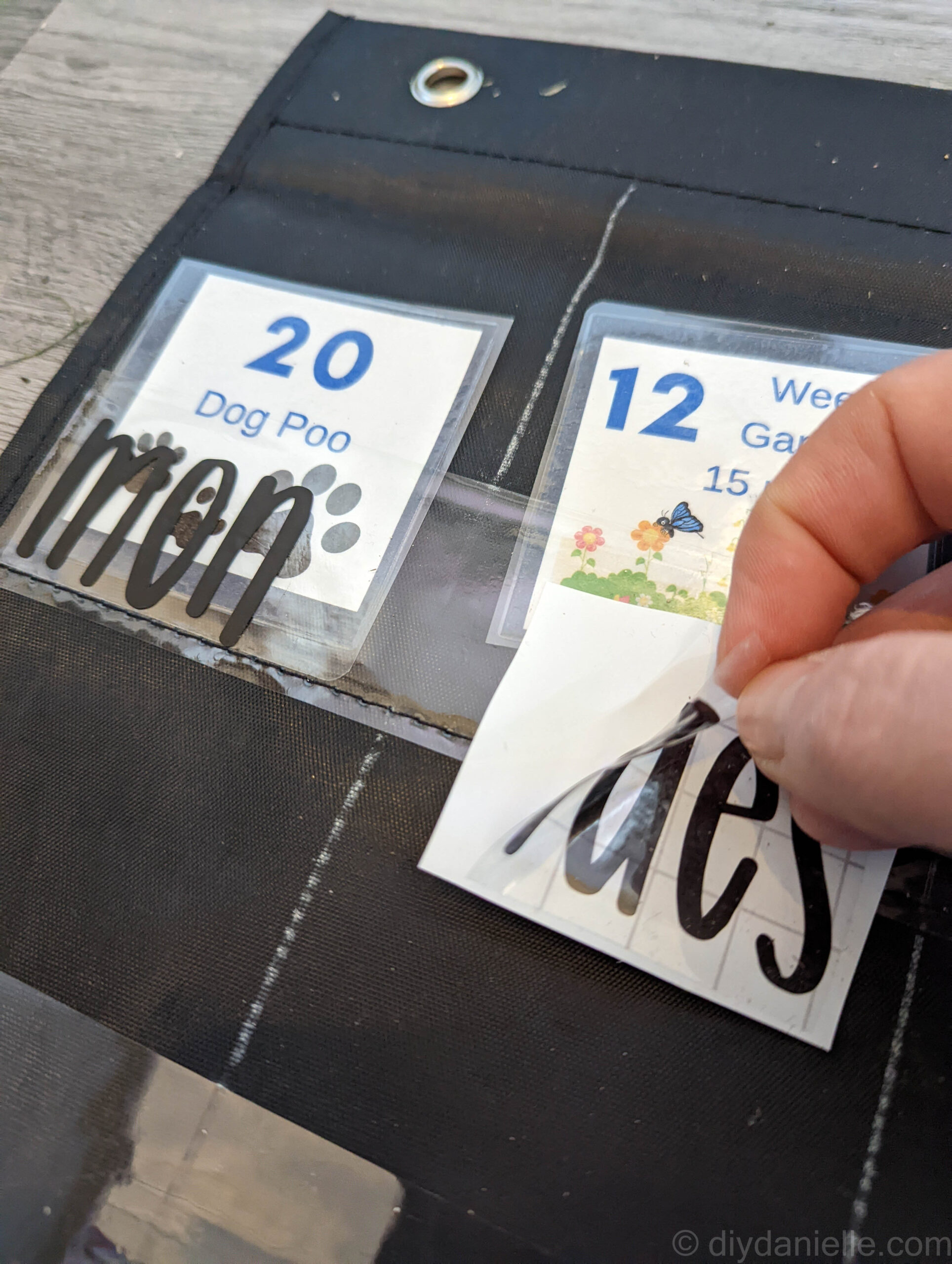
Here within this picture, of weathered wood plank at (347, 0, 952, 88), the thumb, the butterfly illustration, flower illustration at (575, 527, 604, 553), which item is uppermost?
weathered wood plank at (347, 0, 952, 88)

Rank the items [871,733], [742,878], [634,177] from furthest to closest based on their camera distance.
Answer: [634,177] → [742,878] → [871,733]

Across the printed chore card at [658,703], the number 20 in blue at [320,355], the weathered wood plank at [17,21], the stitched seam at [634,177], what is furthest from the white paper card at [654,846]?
the weathered wood plank at [17,21]

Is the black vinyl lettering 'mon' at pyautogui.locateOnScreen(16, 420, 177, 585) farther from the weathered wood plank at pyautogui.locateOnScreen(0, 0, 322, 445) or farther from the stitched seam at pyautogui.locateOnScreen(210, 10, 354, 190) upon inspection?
the stitched seam at pyautogui.locateOnScreen(210, 10, 354, 190)

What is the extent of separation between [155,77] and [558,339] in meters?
0.58

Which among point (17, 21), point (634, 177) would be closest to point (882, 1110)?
point (634, 177)

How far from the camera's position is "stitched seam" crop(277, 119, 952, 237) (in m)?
0.61

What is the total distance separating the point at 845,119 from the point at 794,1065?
2.42 ft

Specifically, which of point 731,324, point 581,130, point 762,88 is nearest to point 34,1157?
point 731,324

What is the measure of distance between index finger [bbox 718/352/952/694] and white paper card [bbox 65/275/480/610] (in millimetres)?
256

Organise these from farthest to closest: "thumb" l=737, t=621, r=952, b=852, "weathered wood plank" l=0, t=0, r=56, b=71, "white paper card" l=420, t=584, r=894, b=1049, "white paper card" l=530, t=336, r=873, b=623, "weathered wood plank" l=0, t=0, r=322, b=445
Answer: "weathered wood plank" l=0, t=0, r=56, b=71 → "weathered wood plank" l=0, t=0, r=322, b=445 → "white paper card" l=530, t=336, r=873, b=623 → "white paper card" l=420, t=584, r=894, b=1049 → "thumb" l=737, t=621, r=952, b=852

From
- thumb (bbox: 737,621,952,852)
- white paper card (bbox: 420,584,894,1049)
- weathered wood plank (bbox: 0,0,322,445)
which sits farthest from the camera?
weathered wood plank (bbox: 0,0,322,445)

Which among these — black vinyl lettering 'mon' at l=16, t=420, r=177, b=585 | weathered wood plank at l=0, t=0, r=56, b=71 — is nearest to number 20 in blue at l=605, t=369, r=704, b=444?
black vinyl lettering 'mon' at l=16, t=420, r=177, b=585

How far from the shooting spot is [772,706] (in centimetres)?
39

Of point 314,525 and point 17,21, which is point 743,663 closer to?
point 314,525
